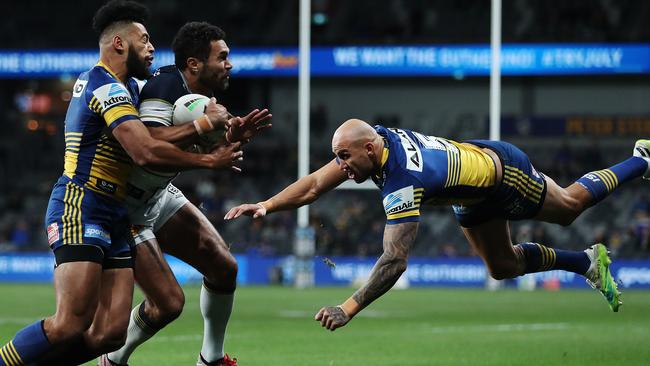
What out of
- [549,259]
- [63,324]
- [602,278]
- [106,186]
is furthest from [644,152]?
[63,324]

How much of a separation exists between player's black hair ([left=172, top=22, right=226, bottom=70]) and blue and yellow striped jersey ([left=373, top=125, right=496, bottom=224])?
1.42 meters

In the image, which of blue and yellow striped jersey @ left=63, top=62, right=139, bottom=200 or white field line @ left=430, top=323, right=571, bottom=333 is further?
white field line @ left=430, top=323, right=571, bottom=333

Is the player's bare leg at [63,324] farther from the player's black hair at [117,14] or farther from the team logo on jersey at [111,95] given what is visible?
the player's black hair at [117,14]

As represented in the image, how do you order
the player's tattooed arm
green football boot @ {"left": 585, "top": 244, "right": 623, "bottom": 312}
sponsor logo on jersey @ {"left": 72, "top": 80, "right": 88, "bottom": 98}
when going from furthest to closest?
green football boot @ {"left": 585, "top": 244, "right": 623, "bottom": 312} → the player's tattooed arm → sponsor logo on jersey @ {"left": 72, "top": 80, "right": 88, "bottom": 98}

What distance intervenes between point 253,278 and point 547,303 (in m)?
9.89

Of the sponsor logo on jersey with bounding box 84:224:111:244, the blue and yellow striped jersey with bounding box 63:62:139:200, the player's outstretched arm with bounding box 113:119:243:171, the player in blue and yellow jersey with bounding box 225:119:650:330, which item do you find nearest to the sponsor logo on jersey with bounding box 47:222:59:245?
the sponsor logo on jersey with bounding box 84:224:111:244

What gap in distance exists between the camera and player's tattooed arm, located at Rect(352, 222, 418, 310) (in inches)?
305

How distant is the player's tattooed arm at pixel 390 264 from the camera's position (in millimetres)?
7746

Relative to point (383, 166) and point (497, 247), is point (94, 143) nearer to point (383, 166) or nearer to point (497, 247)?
point (383, 166)

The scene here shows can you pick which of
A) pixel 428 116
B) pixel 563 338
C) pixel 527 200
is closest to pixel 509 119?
pixel 428 116

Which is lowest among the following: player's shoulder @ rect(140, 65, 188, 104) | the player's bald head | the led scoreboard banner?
the player's bald head

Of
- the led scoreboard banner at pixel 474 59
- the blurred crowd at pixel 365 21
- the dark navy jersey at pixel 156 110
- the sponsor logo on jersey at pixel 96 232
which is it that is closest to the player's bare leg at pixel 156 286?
the dark navy jersey at pixel 156 110

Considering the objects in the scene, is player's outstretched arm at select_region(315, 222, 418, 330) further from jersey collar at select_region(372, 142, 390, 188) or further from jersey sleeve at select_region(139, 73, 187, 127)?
jersey sleeve at select_region(139, 73, 187, 127)

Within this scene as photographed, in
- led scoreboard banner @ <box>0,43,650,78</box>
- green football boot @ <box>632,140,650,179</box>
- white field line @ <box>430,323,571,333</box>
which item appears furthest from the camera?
led scoreboard banner @ <box>0,43,650,78</box>
